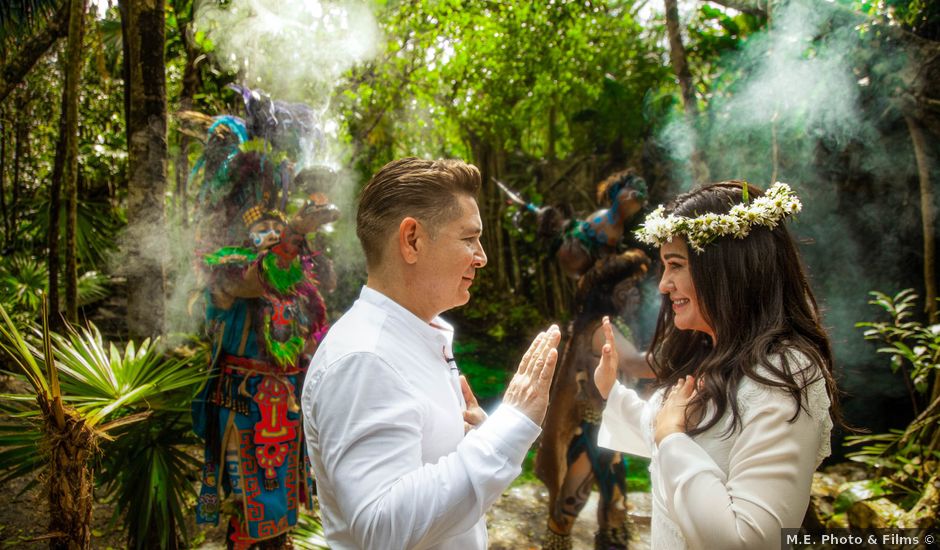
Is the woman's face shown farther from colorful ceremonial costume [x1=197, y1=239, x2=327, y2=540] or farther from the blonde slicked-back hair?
colorful ceremonial costume [x1=197, y1=239, x2=327, y2=540]

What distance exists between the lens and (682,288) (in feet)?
6.05

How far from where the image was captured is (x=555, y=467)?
4.07m

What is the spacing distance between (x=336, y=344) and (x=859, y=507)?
14.0 ft

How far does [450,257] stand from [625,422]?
1.07 m

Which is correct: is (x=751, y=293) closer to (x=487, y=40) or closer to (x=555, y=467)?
(x=555, y=467)

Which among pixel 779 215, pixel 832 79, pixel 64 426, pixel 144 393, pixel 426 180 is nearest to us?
pixel 426 180

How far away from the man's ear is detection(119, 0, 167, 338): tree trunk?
9.23 ft

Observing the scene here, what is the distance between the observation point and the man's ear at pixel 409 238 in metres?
1.59

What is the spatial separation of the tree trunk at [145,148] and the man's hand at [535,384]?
3.15 meters

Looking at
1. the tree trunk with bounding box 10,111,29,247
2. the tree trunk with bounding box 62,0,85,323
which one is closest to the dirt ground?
the tree trunk with bounding box 62,0,85,323

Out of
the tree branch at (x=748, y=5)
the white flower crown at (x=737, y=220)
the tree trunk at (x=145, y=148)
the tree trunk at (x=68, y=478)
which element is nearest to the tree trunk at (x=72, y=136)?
the tree trunk at (x=145, y=148)

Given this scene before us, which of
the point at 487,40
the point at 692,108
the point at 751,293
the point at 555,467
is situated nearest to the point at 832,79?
the point at 692,108

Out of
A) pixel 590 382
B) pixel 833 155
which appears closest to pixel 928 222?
pixel 833 155

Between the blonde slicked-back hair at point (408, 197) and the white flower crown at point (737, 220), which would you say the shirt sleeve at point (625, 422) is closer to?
the white flower crown at point (737, 220)
